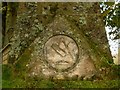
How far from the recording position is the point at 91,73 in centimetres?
480

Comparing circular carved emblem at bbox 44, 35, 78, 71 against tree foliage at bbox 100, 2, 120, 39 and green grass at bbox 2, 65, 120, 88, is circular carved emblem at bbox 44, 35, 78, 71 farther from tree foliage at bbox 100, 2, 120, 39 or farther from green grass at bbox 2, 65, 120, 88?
tree foliage at bbox 100, 2, 120, 39

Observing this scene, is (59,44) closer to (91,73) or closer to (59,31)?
(59,31)

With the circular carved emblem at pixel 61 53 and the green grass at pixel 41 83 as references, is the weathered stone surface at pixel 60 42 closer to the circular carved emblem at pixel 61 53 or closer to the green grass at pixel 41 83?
the circular carved emblem at pixel 61 53

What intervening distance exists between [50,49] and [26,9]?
3.68 ft

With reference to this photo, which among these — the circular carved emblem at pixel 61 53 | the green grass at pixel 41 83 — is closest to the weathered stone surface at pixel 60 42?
the circular carved emblem at pixel 61 53

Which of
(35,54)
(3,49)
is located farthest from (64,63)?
(3,49)

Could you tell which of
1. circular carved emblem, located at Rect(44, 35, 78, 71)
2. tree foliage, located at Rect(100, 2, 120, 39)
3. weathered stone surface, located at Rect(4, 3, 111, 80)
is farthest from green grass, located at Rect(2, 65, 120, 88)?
tree foliage, located at Rect(100, 2, 120, 39)

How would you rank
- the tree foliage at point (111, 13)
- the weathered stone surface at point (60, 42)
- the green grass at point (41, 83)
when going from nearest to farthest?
1. the green grass at point (41, 83)
2. the weathered stone surface at point (60, 42)
3. the tree foliage at point (111, 13)

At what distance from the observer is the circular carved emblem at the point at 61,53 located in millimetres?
4789

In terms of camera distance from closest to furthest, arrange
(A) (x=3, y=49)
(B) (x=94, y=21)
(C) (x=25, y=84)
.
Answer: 1. (C) (x=25, y=84)
2. (B) (x=94, y=21)
3. (A) (x=3, y=49)

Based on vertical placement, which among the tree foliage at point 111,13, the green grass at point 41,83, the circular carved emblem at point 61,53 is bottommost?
the green grass at point 41,83

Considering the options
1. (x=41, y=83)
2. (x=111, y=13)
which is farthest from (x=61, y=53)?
(x=111, y=13)

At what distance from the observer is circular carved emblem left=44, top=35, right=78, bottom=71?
4.79 metres

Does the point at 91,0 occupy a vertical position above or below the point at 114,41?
above
